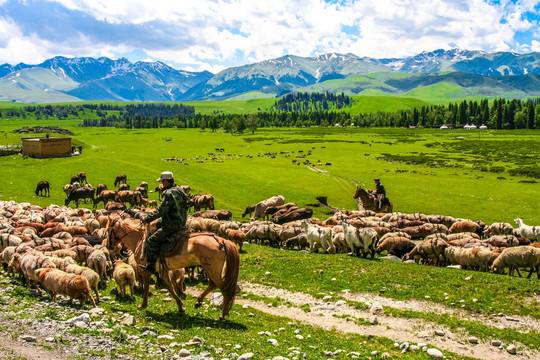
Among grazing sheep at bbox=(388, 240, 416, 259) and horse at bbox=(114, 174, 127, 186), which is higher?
horse at bbox=(114, 174, 127, 186)

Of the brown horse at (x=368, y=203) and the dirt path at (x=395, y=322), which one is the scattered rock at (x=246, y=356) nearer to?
the dirt path at (x=395, y=322)

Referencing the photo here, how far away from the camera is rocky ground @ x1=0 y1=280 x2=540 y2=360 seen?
978 cm

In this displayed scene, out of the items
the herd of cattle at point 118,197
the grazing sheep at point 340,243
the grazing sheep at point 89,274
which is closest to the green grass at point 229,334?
the grazing sheep at point 89,274

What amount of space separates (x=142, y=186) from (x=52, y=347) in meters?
40.4

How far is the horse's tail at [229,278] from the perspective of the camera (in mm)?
12695

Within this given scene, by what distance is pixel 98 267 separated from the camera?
17.1m

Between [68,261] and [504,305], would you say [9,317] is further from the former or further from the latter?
[504,305]

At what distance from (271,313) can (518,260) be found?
1332 cm

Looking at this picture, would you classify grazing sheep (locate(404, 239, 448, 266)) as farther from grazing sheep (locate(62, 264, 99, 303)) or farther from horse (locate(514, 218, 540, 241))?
grazing sheep (locate(62, 264, 99, 303))

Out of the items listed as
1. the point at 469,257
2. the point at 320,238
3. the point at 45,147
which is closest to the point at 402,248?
the point at 469,257

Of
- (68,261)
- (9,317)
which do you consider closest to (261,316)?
(9,317)

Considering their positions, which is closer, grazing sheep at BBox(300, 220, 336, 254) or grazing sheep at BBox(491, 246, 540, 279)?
grazing sheep at BBox(491, 246, 540, 279)

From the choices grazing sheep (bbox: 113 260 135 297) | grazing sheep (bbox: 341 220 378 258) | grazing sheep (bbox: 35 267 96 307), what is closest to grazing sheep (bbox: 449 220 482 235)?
grazing sheep (bbox: 341 220 378 258)

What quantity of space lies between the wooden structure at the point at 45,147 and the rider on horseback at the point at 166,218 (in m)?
69.9
